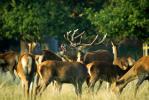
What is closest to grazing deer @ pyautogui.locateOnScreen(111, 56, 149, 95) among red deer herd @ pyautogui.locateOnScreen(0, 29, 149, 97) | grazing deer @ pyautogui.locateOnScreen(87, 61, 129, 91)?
red deer herd @ pyautogui.locateOnScreen(0, 29, 149, 97)

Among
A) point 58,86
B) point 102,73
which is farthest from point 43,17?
point 58,86

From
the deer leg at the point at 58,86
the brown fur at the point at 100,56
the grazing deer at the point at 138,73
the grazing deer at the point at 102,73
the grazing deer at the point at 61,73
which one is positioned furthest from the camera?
the brown fur at the point at 100,56

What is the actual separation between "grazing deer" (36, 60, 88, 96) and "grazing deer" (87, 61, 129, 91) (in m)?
0.69

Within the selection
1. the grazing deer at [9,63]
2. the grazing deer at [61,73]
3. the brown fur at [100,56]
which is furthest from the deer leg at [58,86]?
the brown fur at [100,56]

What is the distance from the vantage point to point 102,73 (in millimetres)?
17375

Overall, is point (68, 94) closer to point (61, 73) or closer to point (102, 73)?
point (61, 73)

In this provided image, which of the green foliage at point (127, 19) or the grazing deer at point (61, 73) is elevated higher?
the green foliage at point (127, 19)

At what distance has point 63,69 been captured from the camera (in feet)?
52.4

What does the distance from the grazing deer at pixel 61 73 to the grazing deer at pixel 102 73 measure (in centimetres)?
69

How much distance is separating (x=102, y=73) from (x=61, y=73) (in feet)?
6.15

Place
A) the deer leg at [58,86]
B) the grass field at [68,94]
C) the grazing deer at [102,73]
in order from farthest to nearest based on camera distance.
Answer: the grazing deer at [102,73] → the deer leg at [58,86] → the grass field at [68,94]

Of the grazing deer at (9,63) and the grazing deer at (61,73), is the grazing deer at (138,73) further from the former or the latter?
the grazing deer at (9,63)

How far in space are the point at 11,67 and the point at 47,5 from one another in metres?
13.7

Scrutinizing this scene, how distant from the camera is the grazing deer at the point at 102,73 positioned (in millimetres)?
17172
